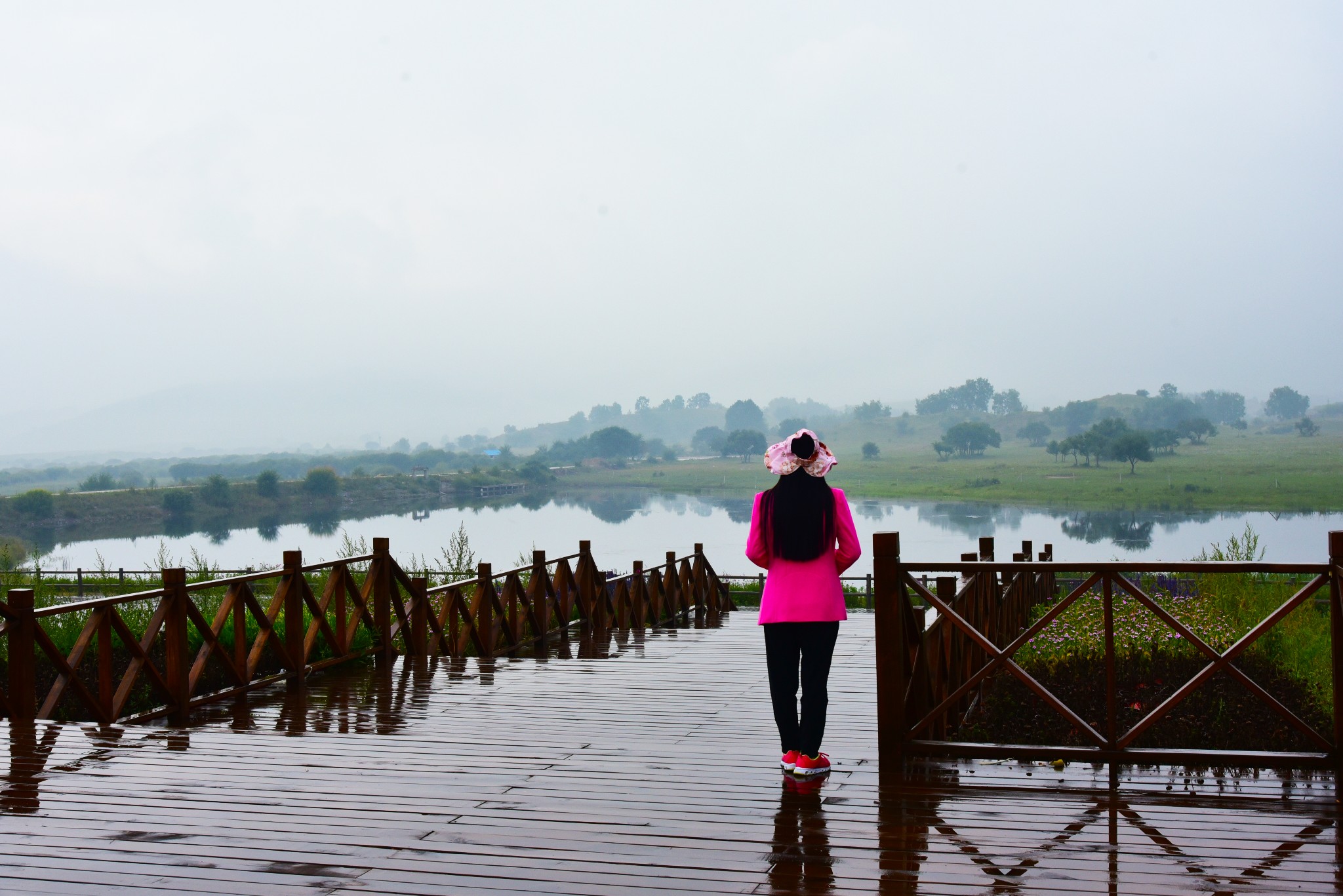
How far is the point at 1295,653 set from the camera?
7.98 metres

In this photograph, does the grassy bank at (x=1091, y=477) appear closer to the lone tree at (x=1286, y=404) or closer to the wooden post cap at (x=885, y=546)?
the lone tree at (x=1286, y=404)

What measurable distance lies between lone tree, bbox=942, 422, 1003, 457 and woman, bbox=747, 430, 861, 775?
11575 centimetres

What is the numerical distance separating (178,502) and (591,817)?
84.4 meters

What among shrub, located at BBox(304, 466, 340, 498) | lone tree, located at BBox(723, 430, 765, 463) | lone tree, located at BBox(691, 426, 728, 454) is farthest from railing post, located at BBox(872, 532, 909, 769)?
lone tree, located at BBox(691, 426, 728, 454)

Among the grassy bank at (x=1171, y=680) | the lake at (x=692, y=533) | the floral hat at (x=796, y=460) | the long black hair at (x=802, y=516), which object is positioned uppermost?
the floral hat at (x=796, y=460)

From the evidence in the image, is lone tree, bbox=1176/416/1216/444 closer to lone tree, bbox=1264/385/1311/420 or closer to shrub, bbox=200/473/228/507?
lone tree, bbox=1264/385/1311/420

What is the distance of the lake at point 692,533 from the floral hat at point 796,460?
40.9 m

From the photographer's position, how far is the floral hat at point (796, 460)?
423cm

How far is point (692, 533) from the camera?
67.2 meters

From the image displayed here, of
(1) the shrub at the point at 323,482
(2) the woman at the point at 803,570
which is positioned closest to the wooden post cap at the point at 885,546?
(2) the woman at the point at 803,570

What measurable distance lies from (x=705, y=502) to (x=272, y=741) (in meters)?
87.6

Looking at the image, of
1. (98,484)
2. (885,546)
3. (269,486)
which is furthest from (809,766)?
(98,484)

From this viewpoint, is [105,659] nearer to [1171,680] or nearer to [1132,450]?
[1171,680]

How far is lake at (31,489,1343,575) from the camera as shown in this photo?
55469mm
